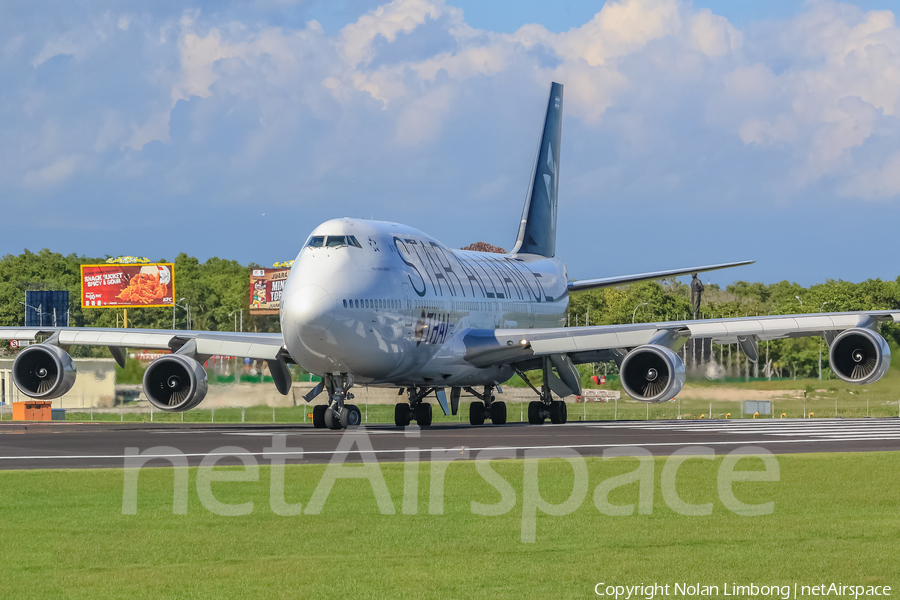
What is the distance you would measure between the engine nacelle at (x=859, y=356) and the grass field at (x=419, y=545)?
51.5 ft

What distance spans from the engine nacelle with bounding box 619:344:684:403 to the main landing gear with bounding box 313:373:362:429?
6.85 metres

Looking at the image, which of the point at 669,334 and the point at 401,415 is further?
the point at 401,415

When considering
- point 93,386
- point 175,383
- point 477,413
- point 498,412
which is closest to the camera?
point 175,383

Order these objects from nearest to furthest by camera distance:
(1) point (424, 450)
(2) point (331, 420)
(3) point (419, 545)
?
(3) point (419, 545) < (1) point (424, 450) < (2) point (331, 420)

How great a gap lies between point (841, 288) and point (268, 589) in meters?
115

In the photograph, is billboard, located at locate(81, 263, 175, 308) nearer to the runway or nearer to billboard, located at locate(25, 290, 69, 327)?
billboard, located at locate(25, 290, 69, 327)

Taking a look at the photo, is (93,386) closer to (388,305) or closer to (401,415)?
(401,415)

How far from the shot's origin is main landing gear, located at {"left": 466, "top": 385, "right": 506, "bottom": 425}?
126 feet

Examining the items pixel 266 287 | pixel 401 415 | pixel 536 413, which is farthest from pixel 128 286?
pixel 536 413

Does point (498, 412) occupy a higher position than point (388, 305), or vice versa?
point (388, 305)

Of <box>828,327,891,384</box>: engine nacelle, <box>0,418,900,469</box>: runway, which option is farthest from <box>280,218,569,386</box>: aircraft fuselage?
<box>828,327,891,384</box>: engine nacelle

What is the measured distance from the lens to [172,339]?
32.7 metres

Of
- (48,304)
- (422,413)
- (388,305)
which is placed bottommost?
(422,413)

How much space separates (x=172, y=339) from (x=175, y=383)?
2378 mm
